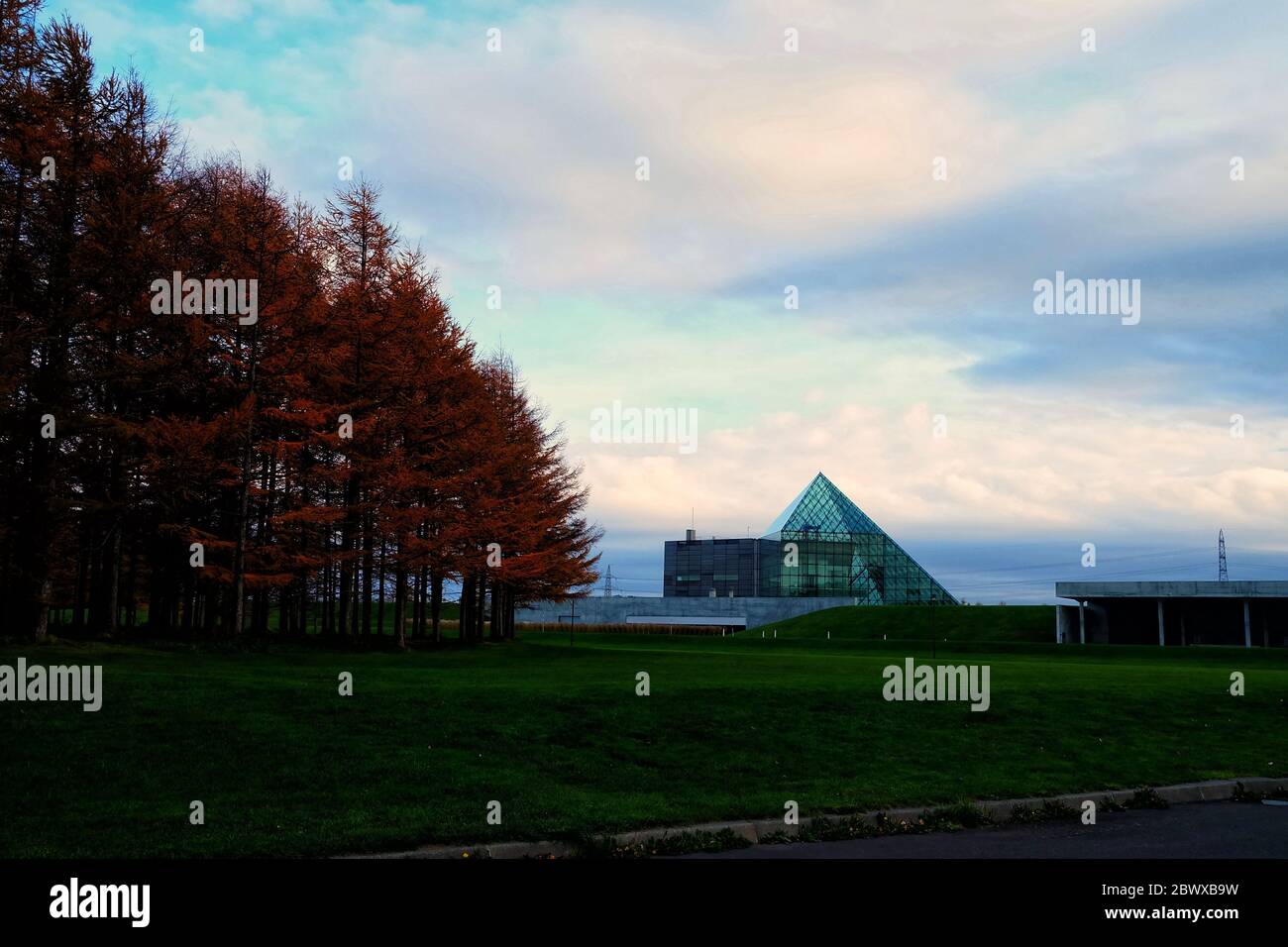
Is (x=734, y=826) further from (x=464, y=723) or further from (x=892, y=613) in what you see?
(x=892, y=613)

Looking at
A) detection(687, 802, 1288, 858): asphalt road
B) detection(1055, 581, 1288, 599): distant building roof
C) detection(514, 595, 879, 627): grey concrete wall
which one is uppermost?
detection(1055, 581, 1288, 599): distant building roof

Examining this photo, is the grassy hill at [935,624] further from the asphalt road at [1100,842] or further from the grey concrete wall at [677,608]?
the asphalt road at [1100,842]

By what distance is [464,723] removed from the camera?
1361cm

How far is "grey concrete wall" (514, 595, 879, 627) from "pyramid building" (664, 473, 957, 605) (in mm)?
3852

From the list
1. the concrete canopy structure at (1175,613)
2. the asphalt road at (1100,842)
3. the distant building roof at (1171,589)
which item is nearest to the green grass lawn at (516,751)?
the asphalt road at (1100,842)

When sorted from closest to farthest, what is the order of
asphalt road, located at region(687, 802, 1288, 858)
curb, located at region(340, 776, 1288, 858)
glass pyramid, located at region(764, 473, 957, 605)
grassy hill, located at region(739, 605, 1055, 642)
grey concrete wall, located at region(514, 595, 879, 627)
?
curb, located at region(340, 776, 1288, 858)
asphalt road, located at region(687, 802, 1288, 858)
grassy hill, located at region(739, 605, 1055, 642)
grey concrete wall, located at region(514, 595, 879, 627)
glass pyramid, located at region(764, 473, 957, 605)

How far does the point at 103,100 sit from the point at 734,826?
2218 centimetres

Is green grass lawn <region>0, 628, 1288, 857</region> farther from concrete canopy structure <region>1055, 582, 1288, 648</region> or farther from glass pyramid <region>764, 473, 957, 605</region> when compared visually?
glass pyramid <region>764, 473, 957, 605</region>

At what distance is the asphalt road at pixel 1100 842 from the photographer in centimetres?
905

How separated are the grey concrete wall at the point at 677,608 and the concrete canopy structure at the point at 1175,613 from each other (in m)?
33.8

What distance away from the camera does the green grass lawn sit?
363 inches

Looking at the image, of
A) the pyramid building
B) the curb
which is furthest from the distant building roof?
the curb
